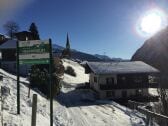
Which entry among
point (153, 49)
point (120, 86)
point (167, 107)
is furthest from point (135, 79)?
point (153, 49)

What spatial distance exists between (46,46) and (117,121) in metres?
13.3

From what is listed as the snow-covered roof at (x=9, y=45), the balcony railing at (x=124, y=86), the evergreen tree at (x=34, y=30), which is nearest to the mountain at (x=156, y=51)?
the evergreen tree at (x=34, y=30)

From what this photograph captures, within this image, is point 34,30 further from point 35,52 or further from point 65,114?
point 35,52

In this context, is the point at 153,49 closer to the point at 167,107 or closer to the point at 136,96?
the point at 136,96

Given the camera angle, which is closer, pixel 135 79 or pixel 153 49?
pixel 135 79

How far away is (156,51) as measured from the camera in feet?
535

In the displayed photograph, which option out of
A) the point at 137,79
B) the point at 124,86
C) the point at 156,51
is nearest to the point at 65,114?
the point at 124,86

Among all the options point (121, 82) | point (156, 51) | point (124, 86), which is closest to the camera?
point (124, 86)

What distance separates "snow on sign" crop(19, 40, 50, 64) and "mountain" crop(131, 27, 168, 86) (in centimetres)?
12223

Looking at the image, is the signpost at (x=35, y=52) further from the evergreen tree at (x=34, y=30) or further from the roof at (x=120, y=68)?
the evergreen tree at (x=34, y=30)

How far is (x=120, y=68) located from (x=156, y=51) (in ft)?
356

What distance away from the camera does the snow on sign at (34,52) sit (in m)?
15.6

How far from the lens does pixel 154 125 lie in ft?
72.9

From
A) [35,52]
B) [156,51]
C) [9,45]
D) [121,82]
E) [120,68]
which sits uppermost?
[156,51]
